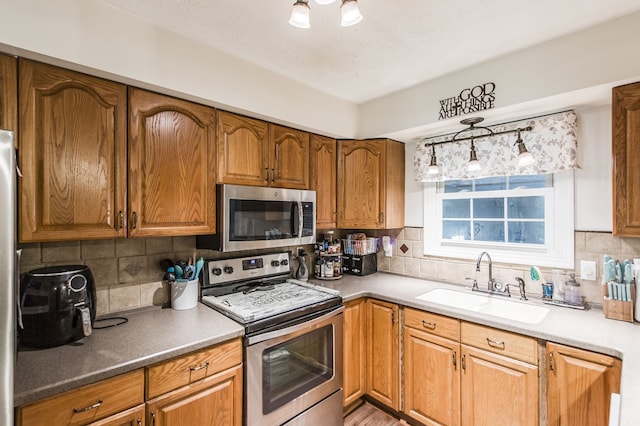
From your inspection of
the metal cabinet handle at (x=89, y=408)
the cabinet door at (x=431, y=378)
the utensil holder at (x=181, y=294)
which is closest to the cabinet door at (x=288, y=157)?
the utensil holder at (x=181, y=294)

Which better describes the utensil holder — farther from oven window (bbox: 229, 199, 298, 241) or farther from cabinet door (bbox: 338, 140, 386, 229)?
cabinet door (bbox: 338, 140, 386, 229)

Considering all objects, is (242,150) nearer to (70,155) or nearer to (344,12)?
(70,155)

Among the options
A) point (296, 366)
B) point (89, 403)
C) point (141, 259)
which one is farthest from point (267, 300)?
point (89, 403)

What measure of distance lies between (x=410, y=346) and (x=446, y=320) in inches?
13.6

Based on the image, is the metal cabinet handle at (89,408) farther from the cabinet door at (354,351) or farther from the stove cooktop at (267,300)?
the cabinet door at (354,351)

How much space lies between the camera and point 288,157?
87.6 inches

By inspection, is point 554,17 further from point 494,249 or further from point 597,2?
point 494,249

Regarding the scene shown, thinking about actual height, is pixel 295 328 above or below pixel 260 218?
below

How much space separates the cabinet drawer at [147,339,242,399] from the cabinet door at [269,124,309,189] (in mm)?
1089

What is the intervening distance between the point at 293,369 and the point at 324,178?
141cm

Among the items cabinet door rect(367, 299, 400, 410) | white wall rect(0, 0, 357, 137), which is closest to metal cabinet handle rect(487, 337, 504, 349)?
cabinet door rect(367, 299, 400, 410)

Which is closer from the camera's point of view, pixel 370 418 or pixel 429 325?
pixel 429 325

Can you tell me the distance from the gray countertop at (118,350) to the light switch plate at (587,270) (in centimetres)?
205

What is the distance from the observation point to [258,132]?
2033 millimetres
